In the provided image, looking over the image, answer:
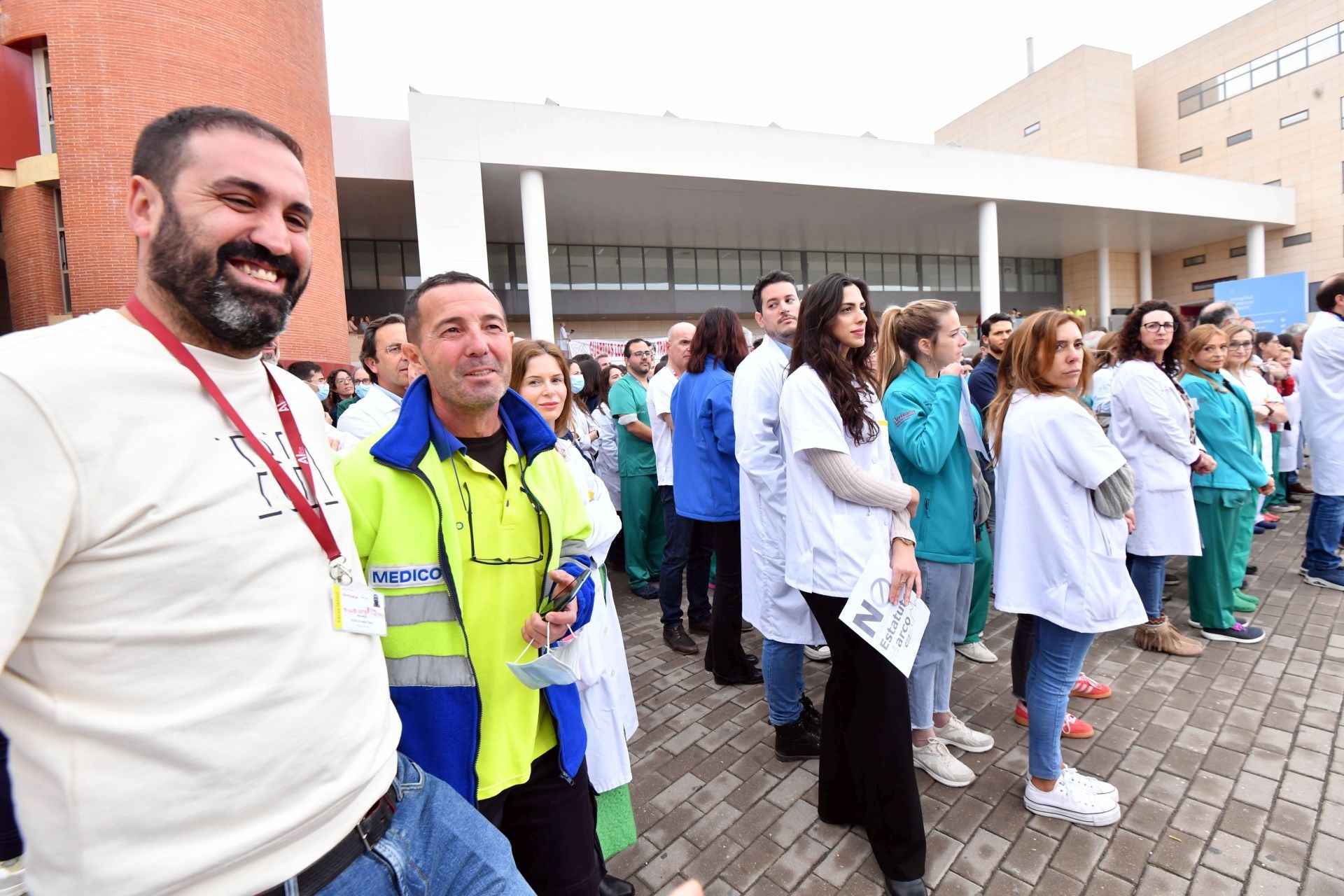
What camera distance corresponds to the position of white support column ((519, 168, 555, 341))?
15.3 metres

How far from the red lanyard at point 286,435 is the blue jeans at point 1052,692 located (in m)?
2.70

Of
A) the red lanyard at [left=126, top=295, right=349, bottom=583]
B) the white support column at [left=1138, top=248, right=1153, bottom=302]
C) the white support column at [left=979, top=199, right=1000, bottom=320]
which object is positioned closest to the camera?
the red lanyard at [left=126, top=295, right=349, bottom=583]

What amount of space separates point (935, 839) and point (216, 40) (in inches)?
711

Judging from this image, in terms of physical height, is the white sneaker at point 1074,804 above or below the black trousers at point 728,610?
below

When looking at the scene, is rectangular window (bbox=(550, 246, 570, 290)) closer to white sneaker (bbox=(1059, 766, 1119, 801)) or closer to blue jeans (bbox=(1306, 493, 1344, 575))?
blue jeans (bbox=(1306, 493, 1344, 575))

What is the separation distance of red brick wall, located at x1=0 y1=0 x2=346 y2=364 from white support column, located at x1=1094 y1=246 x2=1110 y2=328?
1208 inches

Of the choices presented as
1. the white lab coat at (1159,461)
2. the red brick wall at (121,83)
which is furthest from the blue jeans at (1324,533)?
the red brick wall at (121,83)

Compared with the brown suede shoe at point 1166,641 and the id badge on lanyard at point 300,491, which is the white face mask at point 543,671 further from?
the brown suede shoe at point 1166,641

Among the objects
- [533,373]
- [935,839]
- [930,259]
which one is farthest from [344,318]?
[930,259]

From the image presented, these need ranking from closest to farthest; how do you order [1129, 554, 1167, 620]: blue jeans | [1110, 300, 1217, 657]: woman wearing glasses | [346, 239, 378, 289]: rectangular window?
[1110, 300, 1217, 657]: woman wearing glasses
[1129, 554, 1167, 620]: blue jeans
[346, 239, 378, 289]: rectangular window

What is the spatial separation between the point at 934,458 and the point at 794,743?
1.52m

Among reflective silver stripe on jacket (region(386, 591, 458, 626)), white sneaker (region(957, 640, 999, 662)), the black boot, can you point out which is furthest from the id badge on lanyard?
white sneaker (region(957, 640, 999, 662))

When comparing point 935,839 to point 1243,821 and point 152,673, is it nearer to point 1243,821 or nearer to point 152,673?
point 1243,821

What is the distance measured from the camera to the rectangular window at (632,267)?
2480cm
